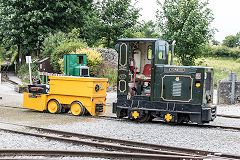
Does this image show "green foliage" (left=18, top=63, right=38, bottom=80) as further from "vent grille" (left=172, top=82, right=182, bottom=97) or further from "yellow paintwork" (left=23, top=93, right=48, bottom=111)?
"vent grille" (left=172, top=82, right=182, bottom=97)

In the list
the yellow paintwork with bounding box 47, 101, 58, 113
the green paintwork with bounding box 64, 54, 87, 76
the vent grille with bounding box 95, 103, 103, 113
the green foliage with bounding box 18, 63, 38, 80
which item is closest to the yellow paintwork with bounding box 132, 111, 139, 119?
the vent grille with bounding box 95, 103, 103, 113

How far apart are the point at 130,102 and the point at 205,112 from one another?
248 centimetres

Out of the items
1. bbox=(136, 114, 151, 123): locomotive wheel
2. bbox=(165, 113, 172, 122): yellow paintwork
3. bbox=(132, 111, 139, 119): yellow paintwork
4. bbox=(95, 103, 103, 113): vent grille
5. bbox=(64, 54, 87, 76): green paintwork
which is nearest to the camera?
bbox=(165, 113, 172, 122): yellow paintwork

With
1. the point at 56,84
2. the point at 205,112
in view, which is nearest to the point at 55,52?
the point at 56,84

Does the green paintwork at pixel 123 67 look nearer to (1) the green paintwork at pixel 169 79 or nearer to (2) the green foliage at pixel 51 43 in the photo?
(1) the green paintwork at pixel 169 79

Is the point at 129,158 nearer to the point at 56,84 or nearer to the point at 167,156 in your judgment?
the point at 167,156

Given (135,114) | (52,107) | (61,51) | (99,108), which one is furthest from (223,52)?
(135,114)

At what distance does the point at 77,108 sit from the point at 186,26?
13.6m

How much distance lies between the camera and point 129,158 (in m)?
6.45

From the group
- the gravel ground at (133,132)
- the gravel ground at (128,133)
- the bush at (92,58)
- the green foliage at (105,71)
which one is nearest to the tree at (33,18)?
the bush at (92,58)

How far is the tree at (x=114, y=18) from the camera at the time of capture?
30172 mm

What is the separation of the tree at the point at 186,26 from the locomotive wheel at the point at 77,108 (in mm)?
12981

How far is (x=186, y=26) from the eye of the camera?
23.6 meters

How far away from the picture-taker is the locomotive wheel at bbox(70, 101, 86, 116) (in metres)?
12.4
